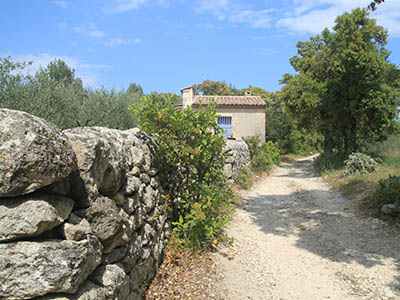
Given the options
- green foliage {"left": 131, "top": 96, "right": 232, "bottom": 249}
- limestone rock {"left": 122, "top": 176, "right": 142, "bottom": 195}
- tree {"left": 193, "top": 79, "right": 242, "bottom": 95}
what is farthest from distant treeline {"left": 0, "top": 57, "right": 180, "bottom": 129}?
tree {"left": 193, "top": 79, "right": 242, "bottom": 95}

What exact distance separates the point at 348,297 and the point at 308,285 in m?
0.54

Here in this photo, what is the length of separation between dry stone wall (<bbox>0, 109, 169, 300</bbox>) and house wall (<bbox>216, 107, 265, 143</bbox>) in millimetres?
18965

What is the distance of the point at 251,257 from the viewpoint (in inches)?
210

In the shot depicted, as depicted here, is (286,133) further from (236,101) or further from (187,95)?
(187,95)

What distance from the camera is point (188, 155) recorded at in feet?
16.6

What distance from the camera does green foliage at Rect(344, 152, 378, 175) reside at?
11938mm

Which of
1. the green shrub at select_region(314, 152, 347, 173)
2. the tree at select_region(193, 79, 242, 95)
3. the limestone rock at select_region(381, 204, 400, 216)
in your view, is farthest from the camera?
the tree at select_region(193, 79, 242, 95)

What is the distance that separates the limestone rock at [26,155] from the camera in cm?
178

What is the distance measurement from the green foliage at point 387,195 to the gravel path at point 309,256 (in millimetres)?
510

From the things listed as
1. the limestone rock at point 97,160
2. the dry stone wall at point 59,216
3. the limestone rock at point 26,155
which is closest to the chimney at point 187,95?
the limestone rock at point 97,160

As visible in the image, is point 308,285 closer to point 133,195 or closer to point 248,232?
point 248,232

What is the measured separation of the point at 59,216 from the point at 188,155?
→ 10.2 feet

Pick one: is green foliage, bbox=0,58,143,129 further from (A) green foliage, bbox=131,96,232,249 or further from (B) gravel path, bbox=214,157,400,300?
(B) gravel path, bbox=214,157,400,300

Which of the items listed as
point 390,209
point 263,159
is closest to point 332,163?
point 263,159
